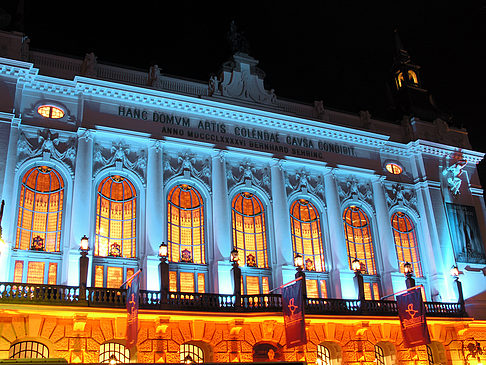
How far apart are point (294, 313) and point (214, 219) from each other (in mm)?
7330

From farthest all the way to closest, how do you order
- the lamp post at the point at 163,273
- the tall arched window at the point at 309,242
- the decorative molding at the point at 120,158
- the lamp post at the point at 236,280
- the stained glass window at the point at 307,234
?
1. the stained glass window at the point at 307,234
2. the tall arched window at the point at 309,242
3. the decorative molding at the point at 120,158
4. the lamp post at the point at 236,280
5. the lamp post at the point at 163,273

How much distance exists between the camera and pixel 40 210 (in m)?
26.4

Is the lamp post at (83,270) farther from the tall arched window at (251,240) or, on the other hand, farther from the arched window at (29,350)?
the tall arched window at (251,240)

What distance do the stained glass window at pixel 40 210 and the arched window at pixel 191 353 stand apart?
734cm

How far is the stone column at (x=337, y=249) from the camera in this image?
3038 centimetres

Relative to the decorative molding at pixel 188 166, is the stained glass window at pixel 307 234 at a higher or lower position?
lower

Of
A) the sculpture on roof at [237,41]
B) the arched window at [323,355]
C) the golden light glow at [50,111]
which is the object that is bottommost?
the arched window at [323,355]

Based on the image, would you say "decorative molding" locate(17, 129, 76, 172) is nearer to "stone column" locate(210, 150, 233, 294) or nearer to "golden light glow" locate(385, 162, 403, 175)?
"stone column" locate(210, 150, 233, 294)

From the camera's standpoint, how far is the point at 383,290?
3188 cm

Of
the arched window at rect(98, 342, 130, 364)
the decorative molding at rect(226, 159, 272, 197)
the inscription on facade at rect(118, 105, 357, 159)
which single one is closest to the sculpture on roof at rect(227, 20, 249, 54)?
the inscription on facade at rect(118, 105, 357, 159)

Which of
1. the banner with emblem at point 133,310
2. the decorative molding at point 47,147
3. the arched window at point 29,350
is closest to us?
the banner with emblem at point 133,310

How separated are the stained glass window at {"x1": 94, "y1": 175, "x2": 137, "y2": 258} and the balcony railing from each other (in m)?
2.96

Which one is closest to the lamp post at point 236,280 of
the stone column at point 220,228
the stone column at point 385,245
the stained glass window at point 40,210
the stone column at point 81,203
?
the stone column at point 220,228

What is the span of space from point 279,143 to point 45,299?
52.7 ft
